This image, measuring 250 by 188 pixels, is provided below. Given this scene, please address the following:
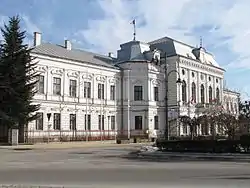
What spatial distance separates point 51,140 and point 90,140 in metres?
7.47

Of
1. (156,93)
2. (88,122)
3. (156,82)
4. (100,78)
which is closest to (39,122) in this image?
(88,122)

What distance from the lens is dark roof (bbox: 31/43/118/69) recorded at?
2336 inches

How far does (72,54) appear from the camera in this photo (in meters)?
65.2

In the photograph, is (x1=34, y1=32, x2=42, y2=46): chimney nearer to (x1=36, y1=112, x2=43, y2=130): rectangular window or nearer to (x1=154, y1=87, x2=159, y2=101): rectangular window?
(x1=36, y1=112, x2=43, y2=130): rectangular window

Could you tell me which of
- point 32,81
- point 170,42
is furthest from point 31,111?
point 170,42

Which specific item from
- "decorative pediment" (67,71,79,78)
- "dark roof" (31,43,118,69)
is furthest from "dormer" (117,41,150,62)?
"decorative pediment" (67,71,79,78)

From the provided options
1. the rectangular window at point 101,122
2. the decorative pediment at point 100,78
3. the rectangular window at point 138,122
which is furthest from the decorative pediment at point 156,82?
the rectangular window at point 101,122

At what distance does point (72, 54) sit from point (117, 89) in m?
10.0

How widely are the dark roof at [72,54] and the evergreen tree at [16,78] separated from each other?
5427mm

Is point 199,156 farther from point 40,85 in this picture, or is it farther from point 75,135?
point 75,135

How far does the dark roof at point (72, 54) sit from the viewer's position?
2336 inches

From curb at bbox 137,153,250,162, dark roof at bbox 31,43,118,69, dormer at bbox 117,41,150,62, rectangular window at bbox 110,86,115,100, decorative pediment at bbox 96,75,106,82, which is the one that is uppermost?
dormer at bbox 117,41,150,62

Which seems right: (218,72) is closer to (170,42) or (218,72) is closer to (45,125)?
(170,42)

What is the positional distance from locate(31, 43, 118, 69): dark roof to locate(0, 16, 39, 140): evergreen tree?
5427 millimetres
